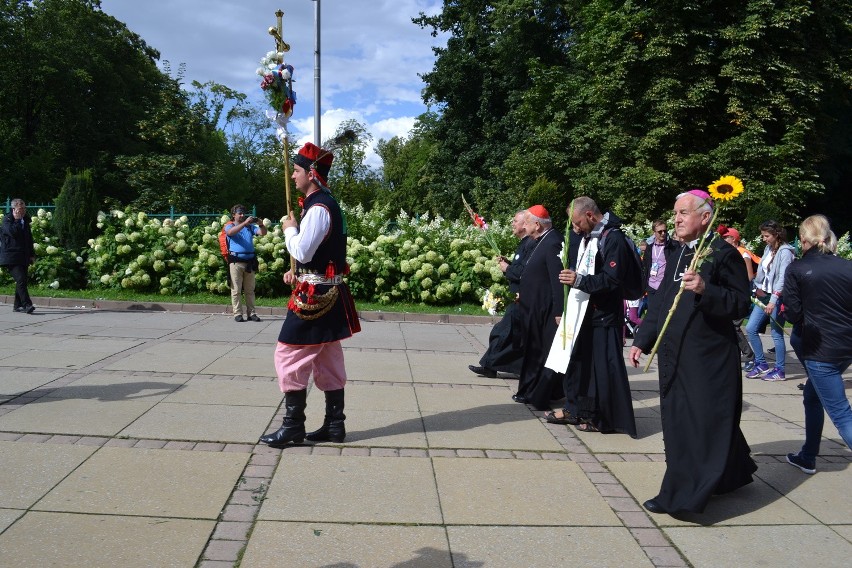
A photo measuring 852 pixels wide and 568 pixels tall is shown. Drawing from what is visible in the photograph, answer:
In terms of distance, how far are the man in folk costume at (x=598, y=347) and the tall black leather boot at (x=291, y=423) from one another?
2.24 meters

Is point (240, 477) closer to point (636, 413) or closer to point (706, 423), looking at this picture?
point (706, 423)

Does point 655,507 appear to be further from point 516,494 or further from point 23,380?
point 23,380

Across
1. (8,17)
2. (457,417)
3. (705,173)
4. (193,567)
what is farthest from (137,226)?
(8,17)

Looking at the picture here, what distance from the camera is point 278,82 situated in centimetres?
531

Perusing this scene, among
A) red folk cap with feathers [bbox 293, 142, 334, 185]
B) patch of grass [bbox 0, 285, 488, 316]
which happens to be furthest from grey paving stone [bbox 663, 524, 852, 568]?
patch of grass [bbox 0, 285, 488, 316]

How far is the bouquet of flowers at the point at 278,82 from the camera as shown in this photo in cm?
523

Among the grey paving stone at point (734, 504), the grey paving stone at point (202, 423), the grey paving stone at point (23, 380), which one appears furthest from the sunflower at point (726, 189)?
the grey paving stone at point (23, 380)

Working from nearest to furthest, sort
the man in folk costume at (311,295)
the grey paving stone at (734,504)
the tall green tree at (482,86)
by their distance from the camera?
the grey paving stone at (734,504) < the man in folk costume at (311,295) < the tall green tree at (482,86)

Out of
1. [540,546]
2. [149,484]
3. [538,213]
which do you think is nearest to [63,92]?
[538,213]

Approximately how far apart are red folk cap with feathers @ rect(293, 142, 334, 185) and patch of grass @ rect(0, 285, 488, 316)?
869 cm

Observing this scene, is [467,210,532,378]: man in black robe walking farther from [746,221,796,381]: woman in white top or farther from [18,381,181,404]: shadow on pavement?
[18,381,181,404]: shadow on pavement

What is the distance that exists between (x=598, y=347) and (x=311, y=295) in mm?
2398

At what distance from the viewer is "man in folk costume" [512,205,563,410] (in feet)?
21.5

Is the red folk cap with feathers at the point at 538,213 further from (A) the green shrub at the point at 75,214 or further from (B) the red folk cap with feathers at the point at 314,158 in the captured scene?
(A) the green shrub at the point at 75,214
